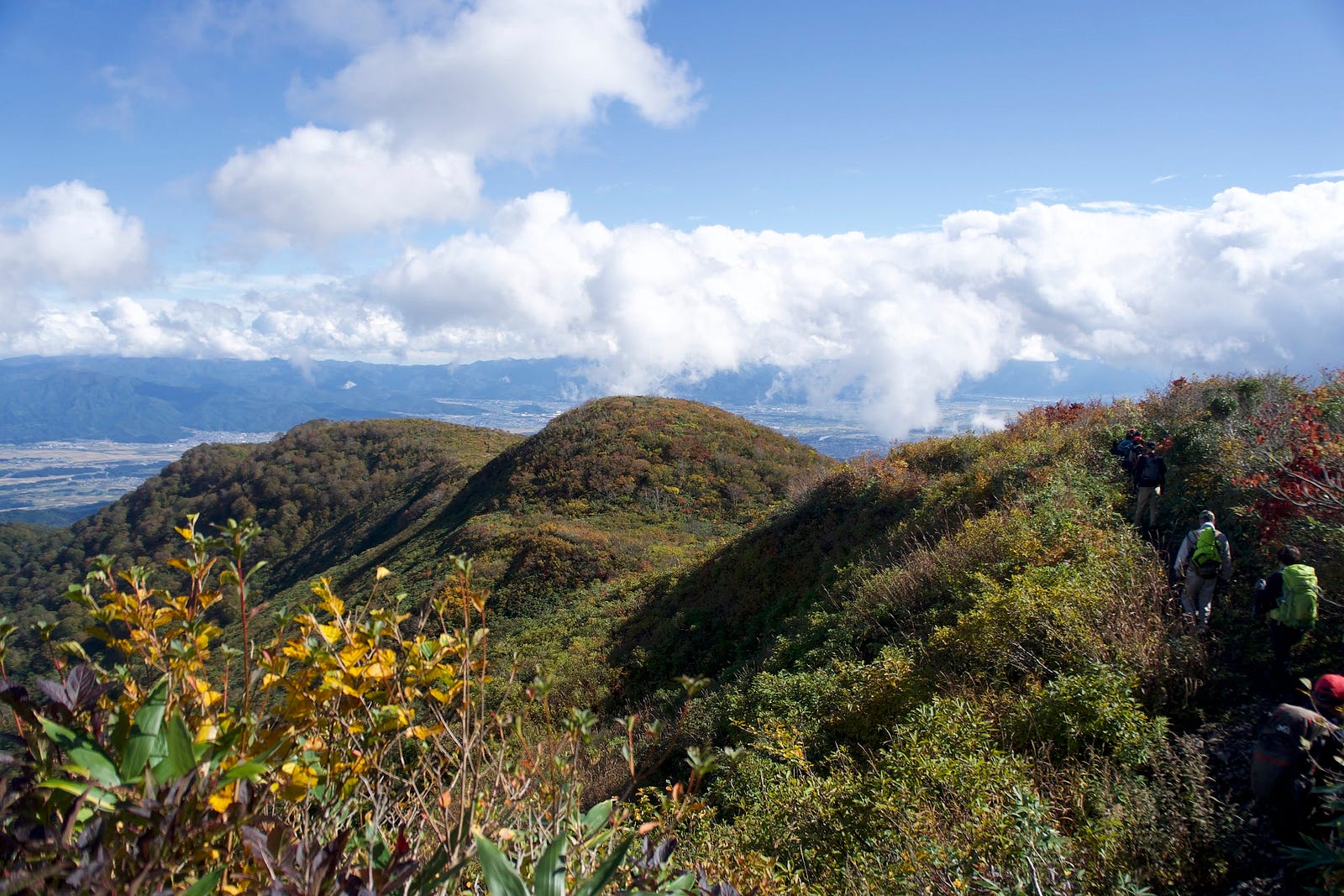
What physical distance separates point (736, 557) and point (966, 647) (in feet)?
27.8

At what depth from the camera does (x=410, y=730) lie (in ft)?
5.31

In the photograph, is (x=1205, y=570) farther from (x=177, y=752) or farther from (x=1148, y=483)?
(x=177, y=752)

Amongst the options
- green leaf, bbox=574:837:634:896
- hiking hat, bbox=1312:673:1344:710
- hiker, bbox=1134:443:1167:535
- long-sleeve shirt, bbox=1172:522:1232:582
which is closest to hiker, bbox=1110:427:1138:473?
hiker, bbox=1134:443:1167:535

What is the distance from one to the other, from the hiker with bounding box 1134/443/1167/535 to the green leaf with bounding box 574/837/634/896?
8401mm

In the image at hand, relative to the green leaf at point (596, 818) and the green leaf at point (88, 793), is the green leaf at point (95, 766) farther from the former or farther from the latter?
the green leaf at point (596, 818)

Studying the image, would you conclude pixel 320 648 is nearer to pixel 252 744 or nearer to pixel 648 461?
pixel 252 744

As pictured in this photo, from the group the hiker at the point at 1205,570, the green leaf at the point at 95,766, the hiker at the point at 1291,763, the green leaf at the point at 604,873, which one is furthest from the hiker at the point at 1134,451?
the green leaf at the point at 95,766

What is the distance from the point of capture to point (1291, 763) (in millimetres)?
2957

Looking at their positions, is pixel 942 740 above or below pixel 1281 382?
below

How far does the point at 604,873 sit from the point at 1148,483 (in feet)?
27.9

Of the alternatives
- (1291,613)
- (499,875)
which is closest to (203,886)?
(499,875)

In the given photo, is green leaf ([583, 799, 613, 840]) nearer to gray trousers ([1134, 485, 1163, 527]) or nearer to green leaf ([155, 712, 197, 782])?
green leaf ([155, 712, 197, 782])

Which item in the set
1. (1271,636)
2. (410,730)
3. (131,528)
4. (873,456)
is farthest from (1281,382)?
(131,528)

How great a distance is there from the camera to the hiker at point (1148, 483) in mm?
7391
